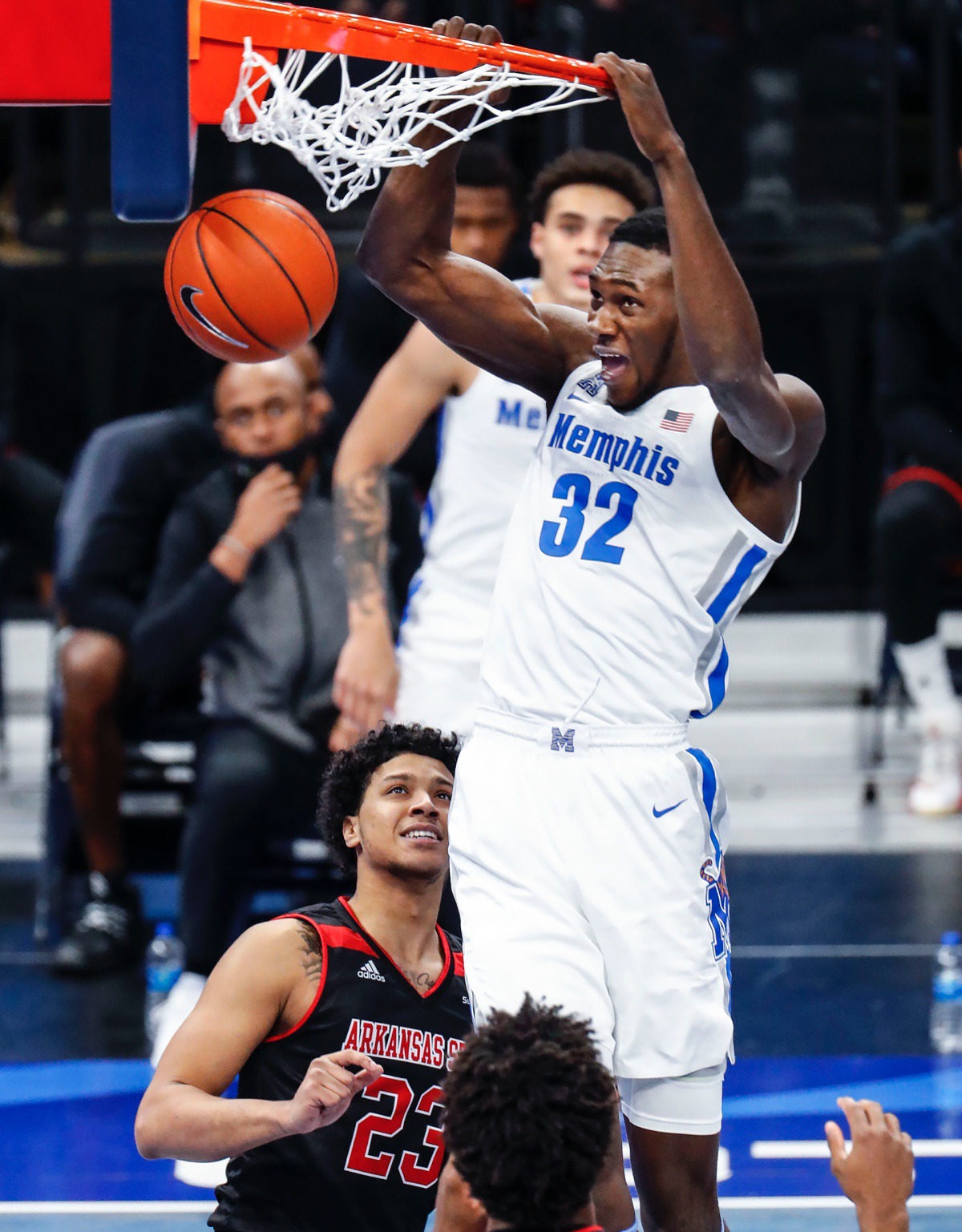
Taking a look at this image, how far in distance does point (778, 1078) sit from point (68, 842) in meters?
2.32

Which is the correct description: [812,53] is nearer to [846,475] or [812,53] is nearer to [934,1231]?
[846,475]

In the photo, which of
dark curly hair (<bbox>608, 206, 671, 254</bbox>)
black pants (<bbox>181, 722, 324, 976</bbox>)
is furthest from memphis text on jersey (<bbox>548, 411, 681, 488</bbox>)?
black pants (<bbox>181, 722, 324, 976</bbox>)

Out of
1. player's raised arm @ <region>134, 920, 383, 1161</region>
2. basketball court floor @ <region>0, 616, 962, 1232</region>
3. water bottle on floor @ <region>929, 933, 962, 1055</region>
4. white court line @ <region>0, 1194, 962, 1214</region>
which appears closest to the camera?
player's raised arm @ <region>134, 920, 383, 1161</region>

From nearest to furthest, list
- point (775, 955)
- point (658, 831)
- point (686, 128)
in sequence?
1. point (658, 831)
2. point (775, 955)
3. point (686, 128)

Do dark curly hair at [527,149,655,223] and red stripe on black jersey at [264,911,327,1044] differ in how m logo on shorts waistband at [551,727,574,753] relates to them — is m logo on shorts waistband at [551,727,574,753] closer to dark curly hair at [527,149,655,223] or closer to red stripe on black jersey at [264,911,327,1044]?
red stripe on black jersey at [264,911,327,1044]

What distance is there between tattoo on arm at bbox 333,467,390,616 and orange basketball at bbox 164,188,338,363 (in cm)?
125

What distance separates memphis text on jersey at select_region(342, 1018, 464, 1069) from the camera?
3129 millimetres

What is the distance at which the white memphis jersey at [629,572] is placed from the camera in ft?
10.2

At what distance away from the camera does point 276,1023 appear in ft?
10.2

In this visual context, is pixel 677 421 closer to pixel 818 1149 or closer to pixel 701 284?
pixel 701 284

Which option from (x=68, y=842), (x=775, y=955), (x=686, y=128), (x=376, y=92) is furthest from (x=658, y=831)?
(x=686, y=128)

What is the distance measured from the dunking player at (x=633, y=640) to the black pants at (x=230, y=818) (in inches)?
83.2

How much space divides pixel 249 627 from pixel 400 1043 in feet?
8.06

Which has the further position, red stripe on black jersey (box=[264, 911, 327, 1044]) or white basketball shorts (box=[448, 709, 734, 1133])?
red stripe on black jersey (box=[264, 911, 327, 1044])
